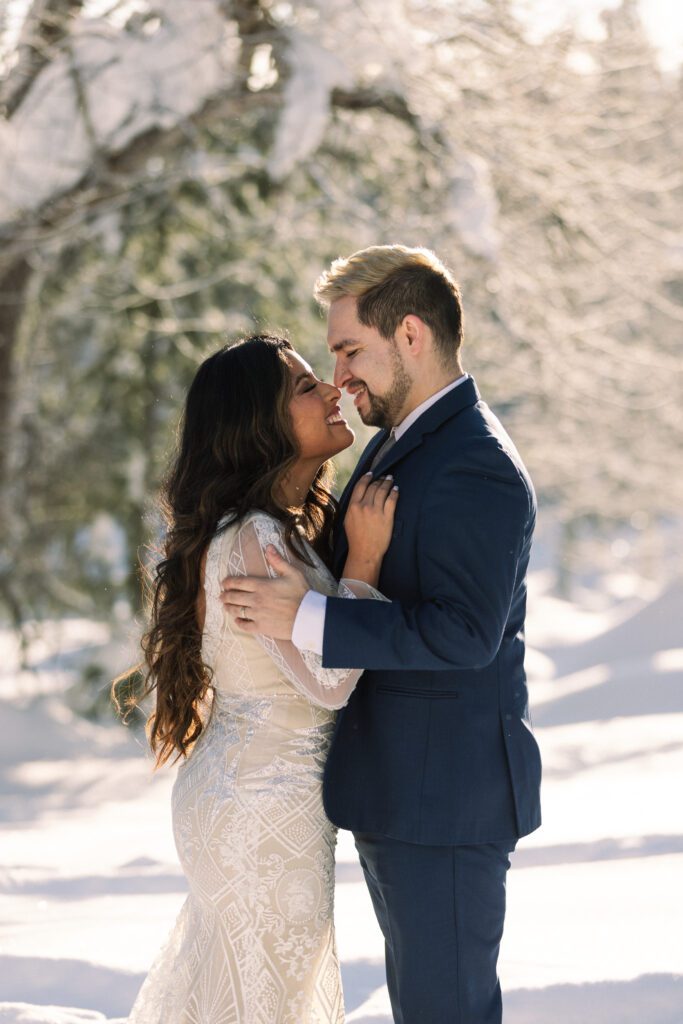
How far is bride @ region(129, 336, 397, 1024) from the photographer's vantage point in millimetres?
2889

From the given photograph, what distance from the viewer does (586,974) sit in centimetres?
405

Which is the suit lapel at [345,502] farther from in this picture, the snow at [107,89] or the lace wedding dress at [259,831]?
the snow at [107,89]

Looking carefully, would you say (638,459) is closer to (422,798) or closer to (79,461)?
(79,461)

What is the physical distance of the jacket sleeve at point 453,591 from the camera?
8.50 ft

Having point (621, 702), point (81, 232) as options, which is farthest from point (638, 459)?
point (81, 232)

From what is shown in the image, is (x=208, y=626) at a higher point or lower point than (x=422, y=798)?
higher

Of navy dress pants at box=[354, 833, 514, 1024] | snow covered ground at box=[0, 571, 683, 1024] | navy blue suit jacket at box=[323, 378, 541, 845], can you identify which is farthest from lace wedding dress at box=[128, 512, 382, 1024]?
Result: snow covered ground at box=[0, 571, 683, 1024]

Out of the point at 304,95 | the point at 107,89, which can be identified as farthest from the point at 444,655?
the point at 107,89

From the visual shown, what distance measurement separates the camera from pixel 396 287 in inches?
113

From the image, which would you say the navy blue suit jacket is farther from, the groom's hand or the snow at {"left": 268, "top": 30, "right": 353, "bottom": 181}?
the snow at {"left": 268, "top": 30, "right": 353, "bottom": 181}

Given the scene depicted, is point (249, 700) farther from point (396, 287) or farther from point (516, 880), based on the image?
point (516, 880)

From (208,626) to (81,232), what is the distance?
227 inches

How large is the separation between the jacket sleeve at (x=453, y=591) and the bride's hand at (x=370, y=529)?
10 cm

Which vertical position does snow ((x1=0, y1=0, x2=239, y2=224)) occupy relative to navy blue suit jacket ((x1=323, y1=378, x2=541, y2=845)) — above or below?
above
